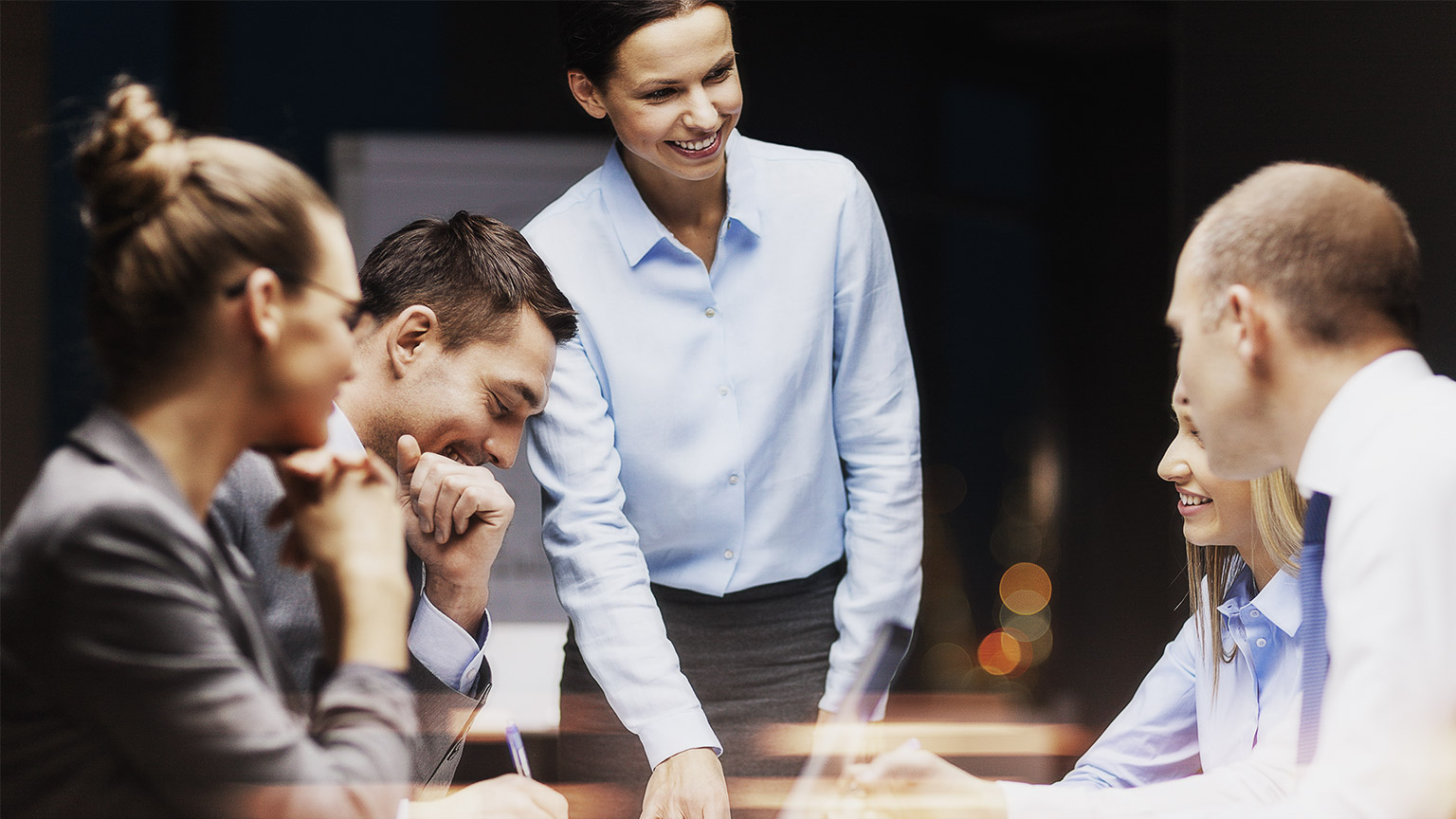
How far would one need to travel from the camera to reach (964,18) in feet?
11.7

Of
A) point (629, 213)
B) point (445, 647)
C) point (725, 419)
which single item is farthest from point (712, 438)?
point (445, 647)

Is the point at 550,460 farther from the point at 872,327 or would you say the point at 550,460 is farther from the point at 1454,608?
the point at 1454,608

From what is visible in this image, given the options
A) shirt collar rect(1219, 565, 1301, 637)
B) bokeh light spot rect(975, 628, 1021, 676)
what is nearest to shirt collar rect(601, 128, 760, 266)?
shirt collar rect(1219, 565, 1301, 637)

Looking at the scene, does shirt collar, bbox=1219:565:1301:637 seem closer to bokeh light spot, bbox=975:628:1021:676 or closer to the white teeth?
the white teeth

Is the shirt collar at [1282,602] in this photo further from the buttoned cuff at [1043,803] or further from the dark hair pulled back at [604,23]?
the dark hair pulled back at [604,23]

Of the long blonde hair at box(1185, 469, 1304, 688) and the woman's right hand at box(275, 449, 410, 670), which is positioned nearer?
the woman's right hand at box(275, 449, 410, 670)

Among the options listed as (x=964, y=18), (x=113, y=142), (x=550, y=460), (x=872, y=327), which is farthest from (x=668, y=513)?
(x=964, y=18)

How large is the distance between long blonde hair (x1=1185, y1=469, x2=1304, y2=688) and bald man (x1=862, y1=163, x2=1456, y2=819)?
231 mm

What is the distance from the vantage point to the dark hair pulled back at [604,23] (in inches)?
66.7

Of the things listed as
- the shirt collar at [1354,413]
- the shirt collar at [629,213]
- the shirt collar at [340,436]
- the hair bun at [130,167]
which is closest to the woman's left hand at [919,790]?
the shirt collar at [1354,413]

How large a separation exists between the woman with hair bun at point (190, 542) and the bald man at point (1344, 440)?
0.90 meters

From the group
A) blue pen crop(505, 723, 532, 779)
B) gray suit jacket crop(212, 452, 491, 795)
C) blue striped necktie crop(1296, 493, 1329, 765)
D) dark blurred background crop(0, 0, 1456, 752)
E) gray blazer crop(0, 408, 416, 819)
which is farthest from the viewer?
dark blurred background crop(0, 0, 1456, 752)

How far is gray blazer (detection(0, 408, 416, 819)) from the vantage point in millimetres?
1021

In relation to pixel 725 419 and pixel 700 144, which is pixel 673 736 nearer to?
pixel 725 419
